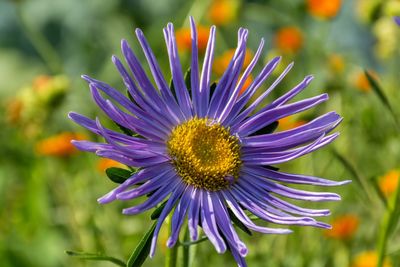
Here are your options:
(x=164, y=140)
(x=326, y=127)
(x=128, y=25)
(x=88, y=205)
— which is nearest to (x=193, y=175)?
(x=164, y=140)

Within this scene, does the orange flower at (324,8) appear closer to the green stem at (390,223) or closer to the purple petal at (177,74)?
the green stem at (390,223)

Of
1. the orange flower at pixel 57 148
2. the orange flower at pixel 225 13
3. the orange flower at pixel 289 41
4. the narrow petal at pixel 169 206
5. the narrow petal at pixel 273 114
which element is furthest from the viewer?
the orange flower at pixel 225 13

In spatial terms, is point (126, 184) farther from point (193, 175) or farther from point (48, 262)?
point (48, 262)

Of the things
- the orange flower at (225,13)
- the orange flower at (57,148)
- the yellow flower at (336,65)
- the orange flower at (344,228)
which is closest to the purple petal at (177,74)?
the orange flower at (344,228)

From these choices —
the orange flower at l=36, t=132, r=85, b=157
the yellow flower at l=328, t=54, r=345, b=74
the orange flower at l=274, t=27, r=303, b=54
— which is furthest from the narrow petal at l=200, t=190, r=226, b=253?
the orange flower at l=274, t=27, r=303, b=54

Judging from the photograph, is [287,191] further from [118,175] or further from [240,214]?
[118,175]

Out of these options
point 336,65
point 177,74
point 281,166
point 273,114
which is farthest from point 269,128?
point 336,65
